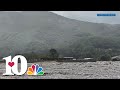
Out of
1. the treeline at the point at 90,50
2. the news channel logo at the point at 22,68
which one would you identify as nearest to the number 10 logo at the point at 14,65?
the news channel logo at the point at 22,68

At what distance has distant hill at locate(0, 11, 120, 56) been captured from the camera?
11391mm

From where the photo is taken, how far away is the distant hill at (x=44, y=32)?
11.4 m

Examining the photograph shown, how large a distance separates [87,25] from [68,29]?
0.56 meters

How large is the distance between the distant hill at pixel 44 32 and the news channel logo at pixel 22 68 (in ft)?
1.23

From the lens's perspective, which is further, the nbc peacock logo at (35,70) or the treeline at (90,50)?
the treeline at (90,50)

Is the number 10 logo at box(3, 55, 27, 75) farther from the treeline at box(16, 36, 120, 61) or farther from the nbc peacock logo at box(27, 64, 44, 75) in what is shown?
the treeline at box(16, 36, 120, 61)

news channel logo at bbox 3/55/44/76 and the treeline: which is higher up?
the treeline

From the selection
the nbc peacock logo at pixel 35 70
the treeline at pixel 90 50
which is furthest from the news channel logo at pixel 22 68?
the treeline at pixel 90 50

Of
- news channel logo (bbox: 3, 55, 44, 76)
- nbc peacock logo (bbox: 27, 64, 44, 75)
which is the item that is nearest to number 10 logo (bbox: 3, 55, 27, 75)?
news channel logo (bbox: 3, 55, 44, 76)

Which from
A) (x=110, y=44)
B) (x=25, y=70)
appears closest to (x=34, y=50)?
(x=25, y=70)

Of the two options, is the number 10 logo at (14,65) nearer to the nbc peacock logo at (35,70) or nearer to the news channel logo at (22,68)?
the news channel logo at (22,68)

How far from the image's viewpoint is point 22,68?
436 inches

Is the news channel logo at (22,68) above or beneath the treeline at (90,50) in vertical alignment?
beneath

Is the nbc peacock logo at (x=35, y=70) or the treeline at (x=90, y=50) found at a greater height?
the treeline at (x=90, y=50)
